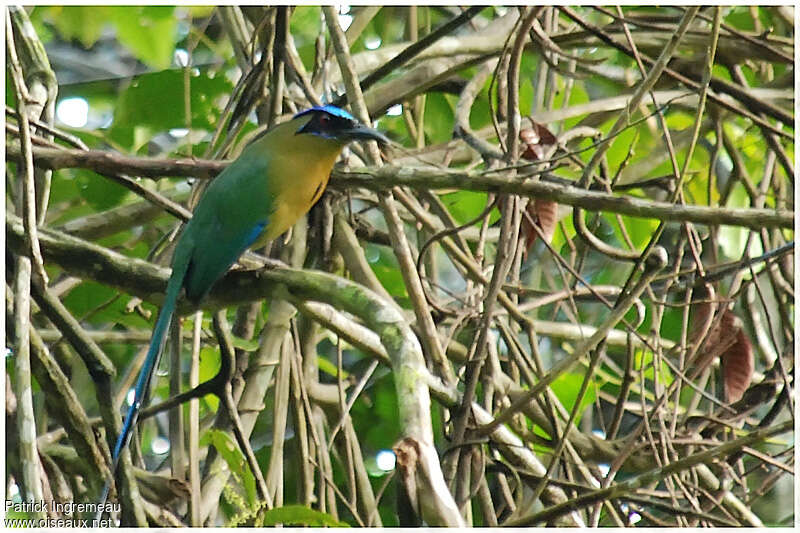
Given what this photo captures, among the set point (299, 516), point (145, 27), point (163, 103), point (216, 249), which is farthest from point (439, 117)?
point (299, 516)

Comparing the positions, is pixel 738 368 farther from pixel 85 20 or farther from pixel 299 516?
pixel 85 20

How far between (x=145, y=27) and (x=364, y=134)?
128 centimetres

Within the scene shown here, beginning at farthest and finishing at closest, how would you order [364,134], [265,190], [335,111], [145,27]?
[145,27]
[265,190]
[335,111]
[364,134]

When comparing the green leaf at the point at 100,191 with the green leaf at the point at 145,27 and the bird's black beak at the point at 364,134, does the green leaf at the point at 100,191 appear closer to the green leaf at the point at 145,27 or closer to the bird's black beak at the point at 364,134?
the green leaf at the point at 145,27

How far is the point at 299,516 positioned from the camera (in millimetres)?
2193

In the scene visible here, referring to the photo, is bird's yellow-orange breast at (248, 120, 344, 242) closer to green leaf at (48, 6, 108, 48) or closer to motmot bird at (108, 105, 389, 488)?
motmot bird at (108, 105, 389, 488)

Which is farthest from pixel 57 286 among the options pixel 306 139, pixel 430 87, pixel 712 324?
pixel 712 324

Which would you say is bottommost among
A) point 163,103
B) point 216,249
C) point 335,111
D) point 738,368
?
point 738,368

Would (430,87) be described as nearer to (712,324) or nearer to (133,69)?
(712,324)

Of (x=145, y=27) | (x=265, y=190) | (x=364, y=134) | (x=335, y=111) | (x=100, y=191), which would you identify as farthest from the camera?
(x=145, y=27)

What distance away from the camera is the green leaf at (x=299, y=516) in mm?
2146

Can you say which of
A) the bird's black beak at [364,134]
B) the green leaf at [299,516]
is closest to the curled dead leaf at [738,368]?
the bird's black beak at [364,134]

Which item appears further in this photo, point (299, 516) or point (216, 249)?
point (216, 249)

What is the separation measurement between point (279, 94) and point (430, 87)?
842 mm
